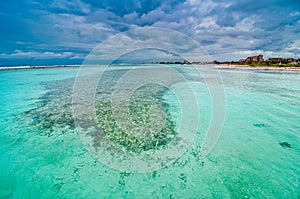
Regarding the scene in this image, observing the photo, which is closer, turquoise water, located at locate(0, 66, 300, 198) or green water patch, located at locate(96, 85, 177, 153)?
turquoise water, located at locate(0, 66, 300, 198)

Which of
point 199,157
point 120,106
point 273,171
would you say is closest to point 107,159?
point 199,157

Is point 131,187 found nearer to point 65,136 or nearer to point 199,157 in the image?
point 199,157

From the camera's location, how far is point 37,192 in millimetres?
3744

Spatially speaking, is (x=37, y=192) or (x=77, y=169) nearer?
(x=37, y=192)

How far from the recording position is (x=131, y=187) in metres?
3.97

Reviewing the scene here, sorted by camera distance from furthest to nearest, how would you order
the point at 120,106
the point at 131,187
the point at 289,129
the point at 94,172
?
1. the point at 120,106
2. the point at 289,129
3. the point at 94,172
4. the point at 131,187

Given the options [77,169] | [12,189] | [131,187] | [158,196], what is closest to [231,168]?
[158,196]

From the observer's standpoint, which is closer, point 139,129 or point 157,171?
point 157,171

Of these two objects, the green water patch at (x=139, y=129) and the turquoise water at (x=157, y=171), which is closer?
the turquoise water at (x=157, y=171)

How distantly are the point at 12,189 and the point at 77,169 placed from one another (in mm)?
1468

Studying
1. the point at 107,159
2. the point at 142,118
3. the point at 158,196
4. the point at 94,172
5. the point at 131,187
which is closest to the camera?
the point at 158,196

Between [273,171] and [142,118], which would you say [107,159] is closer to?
[142,118]

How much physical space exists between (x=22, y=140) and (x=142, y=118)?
16.9 ft

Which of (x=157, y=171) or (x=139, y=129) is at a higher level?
(x=139, y=129)
